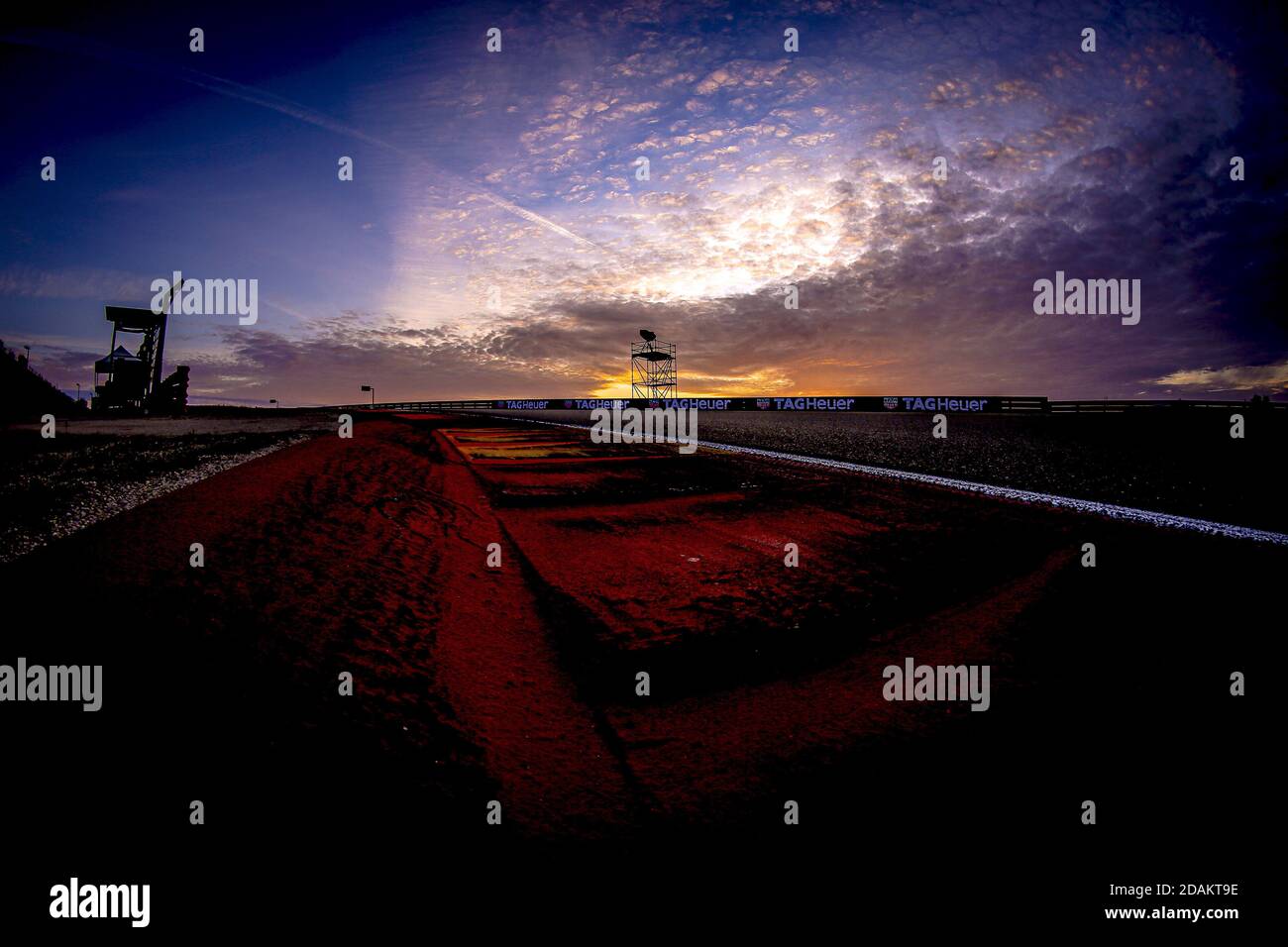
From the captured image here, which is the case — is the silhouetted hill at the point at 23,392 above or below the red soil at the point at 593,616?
above

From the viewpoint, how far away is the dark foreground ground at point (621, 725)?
1942 millimetres

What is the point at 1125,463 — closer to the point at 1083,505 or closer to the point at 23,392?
the point at 1083,505

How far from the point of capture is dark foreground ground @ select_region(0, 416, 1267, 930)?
1.94 meters

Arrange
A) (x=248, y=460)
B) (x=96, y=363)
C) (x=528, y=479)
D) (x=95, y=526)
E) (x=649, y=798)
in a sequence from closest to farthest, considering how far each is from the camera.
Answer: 1. (x=649, y=798)
2. (x=95, y=526)
3. (x=248, y=460)
4. (x=528, y=479)
5. (x=96, y=363)

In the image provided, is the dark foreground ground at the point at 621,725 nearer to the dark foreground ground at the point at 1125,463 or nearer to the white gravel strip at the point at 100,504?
the white gravel strip at the point at 100,504

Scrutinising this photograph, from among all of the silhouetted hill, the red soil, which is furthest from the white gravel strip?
the silhouetted hill

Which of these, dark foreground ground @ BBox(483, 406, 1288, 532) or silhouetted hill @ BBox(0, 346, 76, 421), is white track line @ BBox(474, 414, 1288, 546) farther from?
silhouetted hill @ BBox(0, 346, 76, 421)

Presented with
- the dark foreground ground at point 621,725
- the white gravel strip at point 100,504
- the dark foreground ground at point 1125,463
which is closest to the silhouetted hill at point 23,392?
the white gravel strip at point 100,504

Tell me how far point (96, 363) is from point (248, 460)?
31.2 m

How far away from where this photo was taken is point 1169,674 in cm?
318
